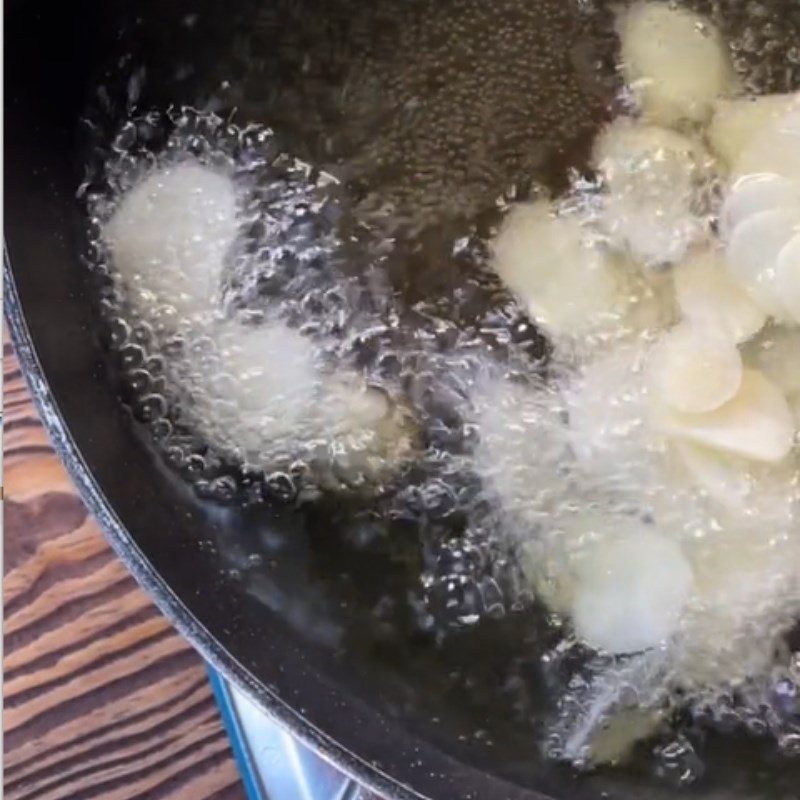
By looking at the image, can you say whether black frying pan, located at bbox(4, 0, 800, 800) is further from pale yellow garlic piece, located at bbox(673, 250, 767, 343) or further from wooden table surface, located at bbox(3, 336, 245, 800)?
pale yellow garlic piece, located at bbox(673, 250, 767, 343)

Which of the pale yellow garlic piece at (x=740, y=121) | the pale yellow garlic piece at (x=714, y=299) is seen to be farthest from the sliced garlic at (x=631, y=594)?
the pale yellow garlic piece at (x=740, y=121)

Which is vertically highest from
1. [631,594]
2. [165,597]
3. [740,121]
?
[740,121]

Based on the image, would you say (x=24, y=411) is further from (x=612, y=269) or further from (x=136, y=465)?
(x=612, y=269)

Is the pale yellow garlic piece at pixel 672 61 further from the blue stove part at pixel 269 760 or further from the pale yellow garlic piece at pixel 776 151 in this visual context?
the blue stove part at pixel 269 760

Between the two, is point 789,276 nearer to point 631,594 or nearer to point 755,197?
point 755,197

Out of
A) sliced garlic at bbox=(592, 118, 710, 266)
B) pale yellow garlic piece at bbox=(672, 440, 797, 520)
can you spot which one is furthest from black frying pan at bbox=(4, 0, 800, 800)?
sliced garlic at bbox=(592, 118, 710, 266)

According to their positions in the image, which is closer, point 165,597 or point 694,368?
point 165,597

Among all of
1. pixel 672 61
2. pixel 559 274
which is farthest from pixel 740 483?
pixel 672 61
